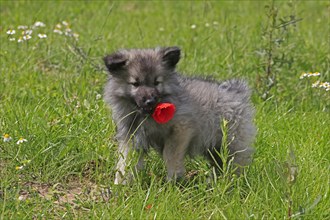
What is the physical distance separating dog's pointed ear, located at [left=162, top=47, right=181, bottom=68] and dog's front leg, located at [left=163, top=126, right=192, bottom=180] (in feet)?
1.58

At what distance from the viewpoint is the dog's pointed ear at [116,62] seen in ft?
17.8

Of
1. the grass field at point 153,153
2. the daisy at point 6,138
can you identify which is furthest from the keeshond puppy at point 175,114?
the daisy at point 6,138

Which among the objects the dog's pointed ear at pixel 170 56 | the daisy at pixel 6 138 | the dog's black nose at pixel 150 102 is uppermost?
the dog's pointed ear at pixel 170 56

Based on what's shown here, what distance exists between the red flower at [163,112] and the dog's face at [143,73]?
0.04 metres

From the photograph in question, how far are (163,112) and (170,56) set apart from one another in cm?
47

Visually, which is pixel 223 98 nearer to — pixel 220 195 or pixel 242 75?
pixel 220 195

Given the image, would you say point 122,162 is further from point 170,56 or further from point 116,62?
point 170,56

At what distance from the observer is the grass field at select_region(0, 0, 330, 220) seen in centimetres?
493

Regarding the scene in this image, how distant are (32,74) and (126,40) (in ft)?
6.60

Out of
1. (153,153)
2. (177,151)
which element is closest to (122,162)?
(177,151)

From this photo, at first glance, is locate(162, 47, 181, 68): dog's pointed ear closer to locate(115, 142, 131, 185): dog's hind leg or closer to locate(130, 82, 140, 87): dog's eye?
locate(130, 82, 140, 87): dog's eye

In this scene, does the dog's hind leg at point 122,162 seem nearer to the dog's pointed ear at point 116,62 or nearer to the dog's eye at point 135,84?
the dog's eye at point 135,84

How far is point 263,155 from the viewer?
19.9ft

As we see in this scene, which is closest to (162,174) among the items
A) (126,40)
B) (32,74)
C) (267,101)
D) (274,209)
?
(274,209)
